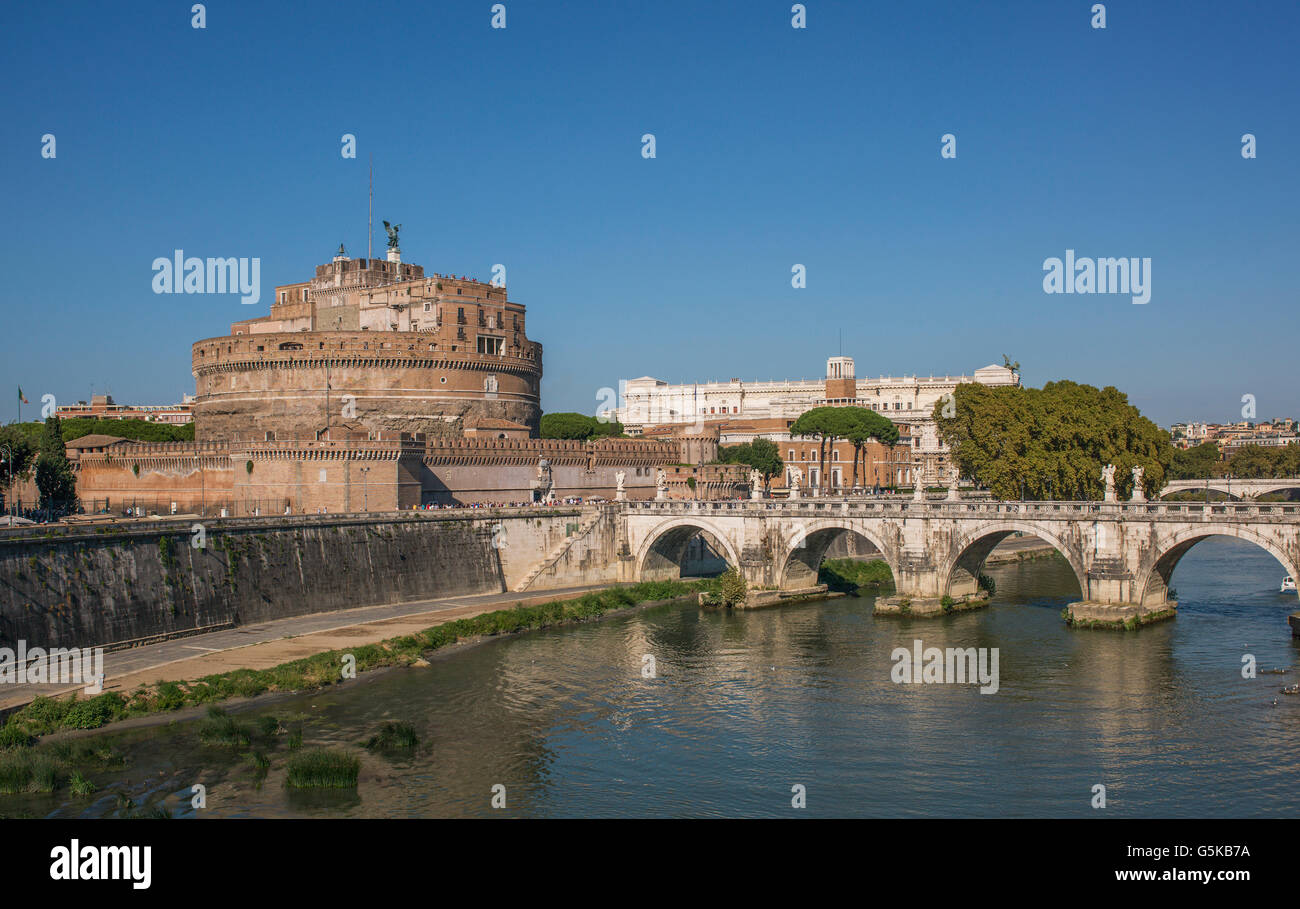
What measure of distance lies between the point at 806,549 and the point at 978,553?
7775mm

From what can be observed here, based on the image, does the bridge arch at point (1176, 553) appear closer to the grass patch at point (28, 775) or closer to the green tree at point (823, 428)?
the grass patch at point (28, 775)

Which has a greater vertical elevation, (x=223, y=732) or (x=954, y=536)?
(x=954, y=536)

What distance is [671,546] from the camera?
58281mm

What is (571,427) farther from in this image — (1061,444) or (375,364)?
(1061,444)

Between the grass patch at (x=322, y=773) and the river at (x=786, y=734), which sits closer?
the river at (x=786, y=734)

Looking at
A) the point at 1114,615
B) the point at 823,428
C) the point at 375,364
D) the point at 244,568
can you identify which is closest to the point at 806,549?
the point at 1114,615

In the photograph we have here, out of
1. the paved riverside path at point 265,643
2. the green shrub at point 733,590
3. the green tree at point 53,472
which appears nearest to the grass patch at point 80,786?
the paved riverside path at point 265,643

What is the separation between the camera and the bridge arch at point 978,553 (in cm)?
4319

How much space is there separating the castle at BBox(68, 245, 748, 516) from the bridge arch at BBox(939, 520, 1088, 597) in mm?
17990

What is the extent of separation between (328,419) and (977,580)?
37.7m

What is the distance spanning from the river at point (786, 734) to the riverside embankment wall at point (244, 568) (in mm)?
7589

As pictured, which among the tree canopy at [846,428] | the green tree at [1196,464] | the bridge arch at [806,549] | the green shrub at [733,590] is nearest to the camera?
the bridge arch at [806,549]
